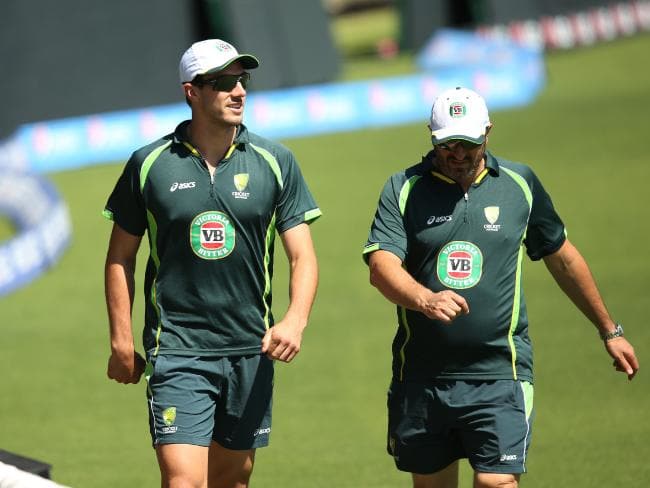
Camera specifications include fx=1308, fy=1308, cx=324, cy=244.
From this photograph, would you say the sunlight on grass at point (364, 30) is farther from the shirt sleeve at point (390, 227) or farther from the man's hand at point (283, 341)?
the man's hand at point (283, 341)

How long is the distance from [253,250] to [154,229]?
485mm

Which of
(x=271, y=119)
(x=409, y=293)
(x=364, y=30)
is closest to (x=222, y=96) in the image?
(x=409, y=293)

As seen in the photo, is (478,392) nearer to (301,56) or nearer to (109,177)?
(109,177)

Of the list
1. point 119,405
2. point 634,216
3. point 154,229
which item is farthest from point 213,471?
point 634,216

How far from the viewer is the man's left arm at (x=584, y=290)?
6.36 meters

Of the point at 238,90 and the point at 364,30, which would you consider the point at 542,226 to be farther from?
the point at 364,30

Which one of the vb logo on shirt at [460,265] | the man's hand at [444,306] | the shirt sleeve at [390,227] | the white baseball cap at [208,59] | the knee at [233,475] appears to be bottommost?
the knee at [233,475]

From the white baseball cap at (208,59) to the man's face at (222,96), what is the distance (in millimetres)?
38

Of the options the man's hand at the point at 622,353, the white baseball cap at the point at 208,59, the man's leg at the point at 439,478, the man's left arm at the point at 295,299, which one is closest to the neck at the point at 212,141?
the white baseball cap at the point at 208,59

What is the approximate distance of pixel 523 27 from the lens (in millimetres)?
35000

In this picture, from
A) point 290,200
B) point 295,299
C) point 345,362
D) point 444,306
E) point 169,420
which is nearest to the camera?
point 444,306

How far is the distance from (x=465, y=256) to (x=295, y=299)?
835mm

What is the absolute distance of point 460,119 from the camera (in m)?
5.93

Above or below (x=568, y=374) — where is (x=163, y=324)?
above
